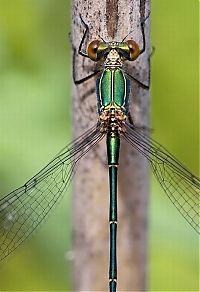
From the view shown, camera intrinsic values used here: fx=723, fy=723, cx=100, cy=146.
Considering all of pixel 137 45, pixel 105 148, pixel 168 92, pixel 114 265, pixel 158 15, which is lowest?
pixel 114 265

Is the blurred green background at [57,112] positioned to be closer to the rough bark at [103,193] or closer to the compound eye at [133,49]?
the rough bark at [103,193]

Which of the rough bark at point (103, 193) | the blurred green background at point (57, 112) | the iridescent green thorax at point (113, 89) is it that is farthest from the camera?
the blurred green background at point (57, 112)

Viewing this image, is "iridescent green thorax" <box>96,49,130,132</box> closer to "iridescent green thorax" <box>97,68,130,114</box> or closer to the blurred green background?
"iridescent green thorax" <box>97,68,130,114</box>

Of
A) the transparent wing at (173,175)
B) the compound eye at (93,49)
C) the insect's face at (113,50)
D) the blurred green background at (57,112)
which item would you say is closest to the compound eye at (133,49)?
the insect's face at (113,50)

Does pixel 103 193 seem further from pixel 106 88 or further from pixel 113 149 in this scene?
pixel 106 88

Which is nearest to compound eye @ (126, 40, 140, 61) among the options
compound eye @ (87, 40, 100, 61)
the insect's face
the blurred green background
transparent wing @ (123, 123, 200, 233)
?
the insect's face

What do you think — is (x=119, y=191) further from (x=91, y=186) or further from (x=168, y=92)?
(x=168, y=92)

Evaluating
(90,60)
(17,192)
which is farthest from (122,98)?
(17,192)
